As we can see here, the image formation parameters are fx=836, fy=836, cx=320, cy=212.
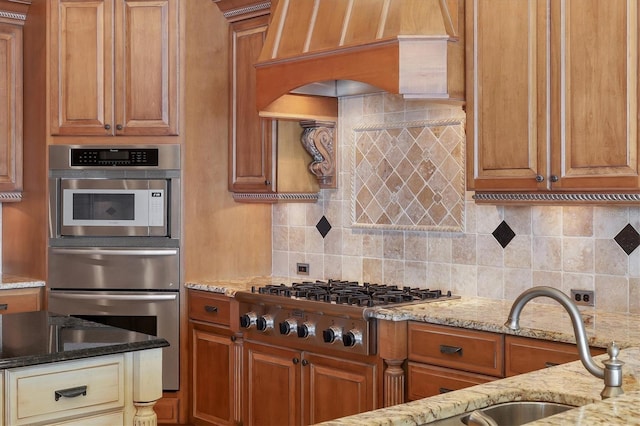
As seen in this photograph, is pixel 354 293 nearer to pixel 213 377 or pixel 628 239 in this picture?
pixel 213 377

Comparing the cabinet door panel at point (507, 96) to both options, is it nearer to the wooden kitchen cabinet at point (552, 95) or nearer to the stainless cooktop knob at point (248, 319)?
the wooden kitchen cabinet at point (552, 95)

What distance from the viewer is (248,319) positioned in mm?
4344

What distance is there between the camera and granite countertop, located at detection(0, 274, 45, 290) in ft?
15.9

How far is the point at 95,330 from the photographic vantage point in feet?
9.90

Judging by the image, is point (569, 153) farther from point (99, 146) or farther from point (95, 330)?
point (99, 146)

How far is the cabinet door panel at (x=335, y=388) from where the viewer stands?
149 inches

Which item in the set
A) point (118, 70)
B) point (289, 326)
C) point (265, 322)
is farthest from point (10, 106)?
point (289, 326)

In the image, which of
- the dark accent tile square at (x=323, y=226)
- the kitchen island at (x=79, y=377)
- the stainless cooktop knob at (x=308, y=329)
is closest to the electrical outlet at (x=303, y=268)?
the dark accent tile square at (x=323, y=226)

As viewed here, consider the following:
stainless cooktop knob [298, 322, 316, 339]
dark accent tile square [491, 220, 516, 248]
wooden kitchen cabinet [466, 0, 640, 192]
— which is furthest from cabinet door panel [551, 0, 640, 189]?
stainless cooktop knob [298, 322, 316, 339]

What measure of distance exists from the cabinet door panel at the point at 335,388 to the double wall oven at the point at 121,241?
43.7 inches

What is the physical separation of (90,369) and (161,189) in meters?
2.29

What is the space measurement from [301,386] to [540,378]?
2234 millimetres

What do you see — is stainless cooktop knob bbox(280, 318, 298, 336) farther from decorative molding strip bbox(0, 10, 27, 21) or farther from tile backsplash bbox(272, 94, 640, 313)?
decorative molding strip bbox(0, 10, 27, 21)

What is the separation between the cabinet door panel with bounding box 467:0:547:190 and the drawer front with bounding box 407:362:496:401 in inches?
32.0
